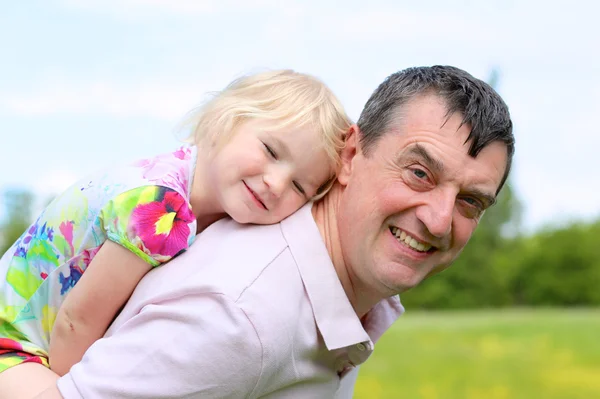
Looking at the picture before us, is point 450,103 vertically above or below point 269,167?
above

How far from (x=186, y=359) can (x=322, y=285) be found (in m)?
0.49

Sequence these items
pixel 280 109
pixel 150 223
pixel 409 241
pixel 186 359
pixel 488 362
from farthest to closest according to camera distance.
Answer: pixel 488 362 → pixel 280 109 → pixel 409 241 → pixel 150 223 → pixel 186 359

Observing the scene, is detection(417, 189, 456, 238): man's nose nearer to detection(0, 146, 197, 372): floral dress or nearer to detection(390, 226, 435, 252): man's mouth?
detection(390, 226, 435, 252): man's mouth

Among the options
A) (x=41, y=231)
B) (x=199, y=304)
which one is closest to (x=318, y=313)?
(x=199, y=304)

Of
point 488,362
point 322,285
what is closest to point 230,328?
point 322,285

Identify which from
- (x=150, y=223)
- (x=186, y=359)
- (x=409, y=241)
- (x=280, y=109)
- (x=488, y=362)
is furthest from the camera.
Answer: (x=488, y=362)

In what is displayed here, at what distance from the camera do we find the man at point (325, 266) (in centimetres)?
223

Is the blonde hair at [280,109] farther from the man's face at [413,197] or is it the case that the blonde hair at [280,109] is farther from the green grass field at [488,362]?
the green grass field at [488,362]

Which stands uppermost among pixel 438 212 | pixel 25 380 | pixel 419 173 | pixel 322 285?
pixel 419 173

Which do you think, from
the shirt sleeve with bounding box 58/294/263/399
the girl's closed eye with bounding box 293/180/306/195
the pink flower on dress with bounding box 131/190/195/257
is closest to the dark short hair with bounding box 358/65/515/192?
the girl's closed eye with bounding box 293/180/306/195

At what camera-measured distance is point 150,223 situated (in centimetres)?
249

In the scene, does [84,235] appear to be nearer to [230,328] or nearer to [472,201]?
[230,328]

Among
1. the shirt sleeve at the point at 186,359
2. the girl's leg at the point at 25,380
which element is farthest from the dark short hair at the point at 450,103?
the girl's leg at the point at 25,380

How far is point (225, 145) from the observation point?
2.77 m
